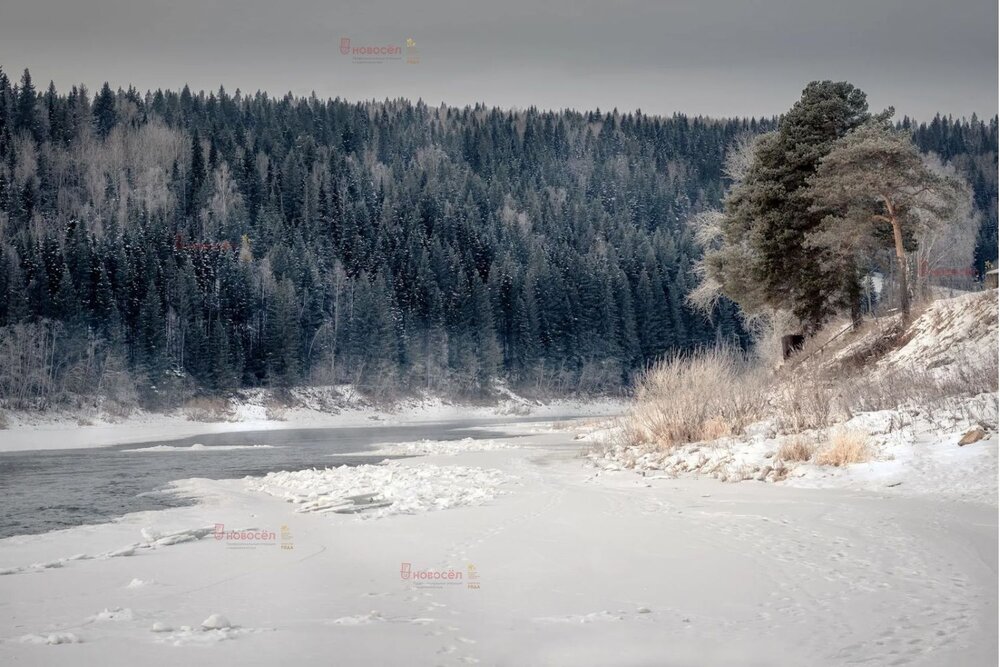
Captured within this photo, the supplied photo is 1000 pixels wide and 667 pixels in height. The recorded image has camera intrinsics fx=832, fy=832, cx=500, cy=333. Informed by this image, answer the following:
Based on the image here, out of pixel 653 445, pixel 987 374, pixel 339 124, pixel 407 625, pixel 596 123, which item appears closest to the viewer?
pixel 407 625

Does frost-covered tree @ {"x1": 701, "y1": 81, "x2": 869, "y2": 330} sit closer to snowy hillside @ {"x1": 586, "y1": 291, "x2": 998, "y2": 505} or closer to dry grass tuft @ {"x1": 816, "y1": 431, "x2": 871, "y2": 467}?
snowy hillside @ {"x1": 586, "y1": 291, "x2": 998, "y2": 505}

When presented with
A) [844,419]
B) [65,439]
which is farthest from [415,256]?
[844,419]

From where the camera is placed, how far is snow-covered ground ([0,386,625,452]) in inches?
1690

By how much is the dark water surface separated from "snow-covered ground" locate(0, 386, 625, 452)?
7.47m

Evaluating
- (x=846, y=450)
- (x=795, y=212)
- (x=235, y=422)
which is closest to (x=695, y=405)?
(x=846, y=450)

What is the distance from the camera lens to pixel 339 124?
14862 centimetres

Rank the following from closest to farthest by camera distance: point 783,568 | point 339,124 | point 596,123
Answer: point 783,568 < point 339,124 < point 596,123

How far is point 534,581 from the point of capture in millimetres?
7824

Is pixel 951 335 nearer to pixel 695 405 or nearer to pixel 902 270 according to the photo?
pixel 902 270

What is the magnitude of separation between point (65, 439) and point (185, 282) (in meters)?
39.5

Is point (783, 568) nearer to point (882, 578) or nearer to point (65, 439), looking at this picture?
point (882, 578)

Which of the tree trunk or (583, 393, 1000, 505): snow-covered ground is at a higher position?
the tree trunk

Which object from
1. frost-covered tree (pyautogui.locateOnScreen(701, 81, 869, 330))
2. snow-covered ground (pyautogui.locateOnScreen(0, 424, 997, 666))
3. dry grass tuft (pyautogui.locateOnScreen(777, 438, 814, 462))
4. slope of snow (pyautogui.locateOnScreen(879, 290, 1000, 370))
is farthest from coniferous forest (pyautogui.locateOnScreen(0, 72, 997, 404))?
snow-covered ground (pyautogui.locateOnScreen(0, 424, 997, 666))

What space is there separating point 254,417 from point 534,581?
60.9 meters
